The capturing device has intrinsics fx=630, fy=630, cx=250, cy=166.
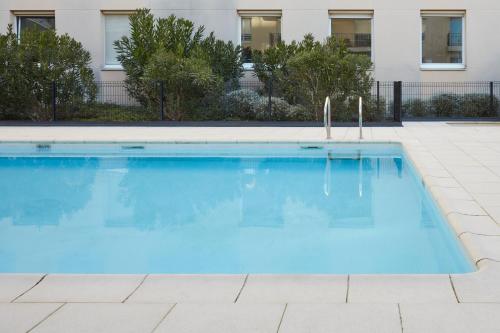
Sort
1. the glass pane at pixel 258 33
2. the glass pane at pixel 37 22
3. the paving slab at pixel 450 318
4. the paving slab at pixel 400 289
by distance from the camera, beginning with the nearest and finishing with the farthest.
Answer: the paving slab at pixel 450 318
the paving slab at pixel 400 289
the glass pane at pixel 258 33
the glass pane at pixel 37 22

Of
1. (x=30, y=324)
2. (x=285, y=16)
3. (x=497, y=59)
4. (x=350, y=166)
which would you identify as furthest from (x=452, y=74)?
(x=30, y=324)

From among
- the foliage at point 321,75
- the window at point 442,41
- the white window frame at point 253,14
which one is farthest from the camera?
the window at point 442,41

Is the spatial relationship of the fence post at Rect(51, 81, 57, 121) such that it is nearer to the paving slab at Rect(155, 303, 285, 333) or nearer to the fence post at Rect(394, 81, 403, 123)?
the fence post at Rect(394, 81, 403, 123)

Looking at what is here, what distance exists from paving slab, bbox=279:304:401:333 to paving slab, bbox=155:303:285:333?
0.06m

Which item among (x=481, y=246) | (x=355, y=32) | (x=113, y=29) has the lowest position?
(x=481, y=246)

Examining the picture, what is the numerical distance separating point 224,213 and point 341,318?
11.5ft

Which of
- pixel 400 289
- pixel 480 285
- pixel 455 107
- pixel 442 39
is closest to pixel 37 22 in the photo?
pixel 442 39

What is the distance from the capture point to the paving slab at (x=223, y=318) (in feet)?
8.14

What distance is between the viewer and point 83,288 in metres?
3.05

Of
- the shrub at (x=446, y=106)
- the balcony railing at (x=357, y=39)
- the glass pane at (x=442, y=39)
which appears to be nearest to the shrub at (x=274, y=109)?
the balcony railing at (x=357, y=39)

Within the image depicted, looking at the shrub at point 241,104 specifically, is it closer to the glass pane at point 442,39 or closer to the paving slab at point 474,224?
the glass pane at point 442,39

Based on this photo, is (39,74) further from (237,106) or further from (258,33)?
(258,33)

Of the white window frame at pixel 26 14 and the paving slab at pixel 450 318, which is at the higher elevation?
the white window frame at pixel 26 14

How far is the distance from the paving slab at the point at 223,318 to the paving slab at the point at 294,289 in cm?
11
